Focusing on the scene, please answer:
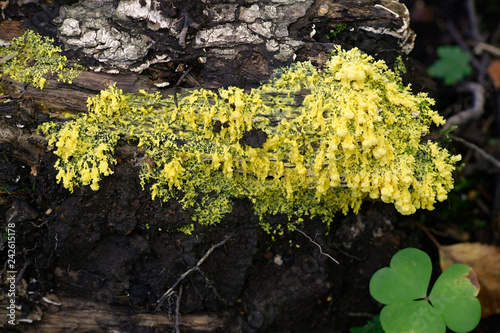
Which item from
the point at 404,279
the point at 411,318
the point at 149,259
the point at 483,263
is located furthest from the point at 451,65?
the point at 149,259

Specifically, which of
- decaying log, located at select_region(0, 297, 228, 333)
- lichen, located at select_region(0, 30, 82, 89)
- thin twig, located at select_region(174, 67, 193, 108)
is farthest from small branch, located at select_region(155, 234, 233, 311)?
lichen, located at select_region(0, 30, 82, 89)

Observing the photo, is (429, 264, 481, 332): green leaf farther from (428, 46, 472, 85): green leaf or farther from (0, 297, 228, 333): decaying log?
(428, 46, 472, 85): green leaf

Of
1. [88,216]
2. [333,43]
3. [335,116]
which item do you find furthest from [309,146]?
[88,216]

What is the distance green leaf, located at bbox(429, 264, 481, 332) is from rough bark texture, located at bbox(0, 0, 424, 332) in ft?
2.18

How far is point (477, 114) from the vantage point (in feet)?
11.4

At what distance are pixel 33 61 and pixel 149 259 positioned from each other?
55.1 inches

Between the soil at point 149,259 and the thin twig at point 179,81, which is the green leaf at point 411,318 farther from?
the thin twig at point 179,81

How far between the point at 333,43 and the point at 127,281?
1948mm

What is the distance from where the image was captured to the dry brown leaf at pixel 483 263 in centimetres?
272

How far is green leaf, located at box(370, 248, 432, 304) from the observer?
2.21 metres

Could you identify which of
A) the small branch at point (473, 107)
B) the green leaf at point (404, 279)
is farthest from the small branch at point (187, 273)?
the small branch at point (473, 107)

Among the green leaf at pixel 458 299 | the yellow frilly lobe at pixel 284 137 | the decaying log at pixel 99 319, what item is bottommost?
the decaying log at pixel 99 319

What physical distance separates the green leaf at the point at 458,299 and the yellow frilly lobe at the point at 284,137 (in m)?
0.49

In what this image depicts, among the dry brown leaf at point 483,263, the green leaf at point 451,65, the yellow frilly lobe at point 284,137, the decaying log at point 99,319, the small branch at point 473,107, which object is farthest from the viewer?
the green leaf at point 451,65
